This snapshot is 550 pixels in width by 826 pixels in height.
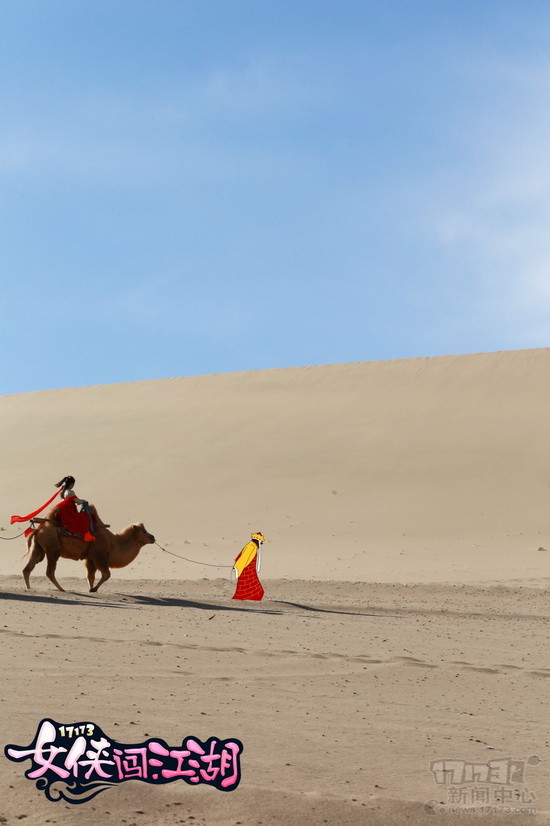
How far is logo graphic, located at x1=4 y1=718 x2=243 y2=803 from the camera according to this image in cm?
395

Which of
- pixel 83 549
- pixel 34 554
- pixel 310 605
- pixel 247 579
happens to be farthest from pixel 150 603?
pixel 310 605

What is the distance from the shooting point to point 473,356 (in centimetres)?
4375

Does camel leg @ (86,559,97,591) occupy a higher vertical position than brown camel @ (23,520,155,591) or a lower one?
lower

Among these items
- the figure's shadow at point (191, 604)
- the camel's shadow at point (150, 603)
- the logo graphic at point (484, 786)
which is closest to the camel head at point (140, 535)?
the camel's shadow at point (150, 603)

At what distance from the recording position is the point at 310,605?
12242mm

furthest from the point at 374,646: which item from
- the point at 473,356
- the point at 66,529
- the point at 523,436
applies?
the point at 473,356

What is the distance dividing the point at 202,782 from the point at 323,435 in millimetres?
27532

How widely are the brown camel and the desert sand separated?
494mm

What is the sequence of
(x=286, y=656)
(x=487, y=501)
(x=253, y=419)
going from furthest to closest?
(x=253, y=419), (x=487, y=501), (x=286, y=656)

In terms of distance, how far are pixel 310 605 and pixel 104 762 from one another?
837 centimetres

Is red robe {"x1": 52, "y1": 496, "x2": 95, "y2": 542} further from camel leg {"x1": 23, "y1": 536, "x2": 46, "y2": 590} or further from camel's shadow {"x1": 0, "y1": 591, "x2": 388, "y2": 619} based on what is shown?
camel's shadow {"x1": 0, "y1": 591, "x2": 388, "y2": 619}

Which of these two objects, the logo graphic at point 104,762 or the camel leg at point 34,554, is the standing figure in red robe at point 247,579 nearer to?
the camel leg at point 34,554

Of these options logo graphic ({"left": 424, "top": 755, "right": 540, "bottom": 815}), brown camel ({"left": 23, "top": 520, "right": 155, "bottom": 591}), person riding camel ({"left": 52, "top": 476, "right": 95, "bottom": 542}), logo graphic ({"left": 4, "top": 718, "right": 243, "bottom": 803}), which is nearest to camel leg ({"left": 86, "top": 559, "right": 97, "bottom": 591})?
brown camel ({"left": 23, "top": 520, "right": 155, "bottom": 591})

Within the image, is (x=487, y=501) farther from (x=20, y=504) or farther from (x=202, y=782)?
(x=202, y=782)
